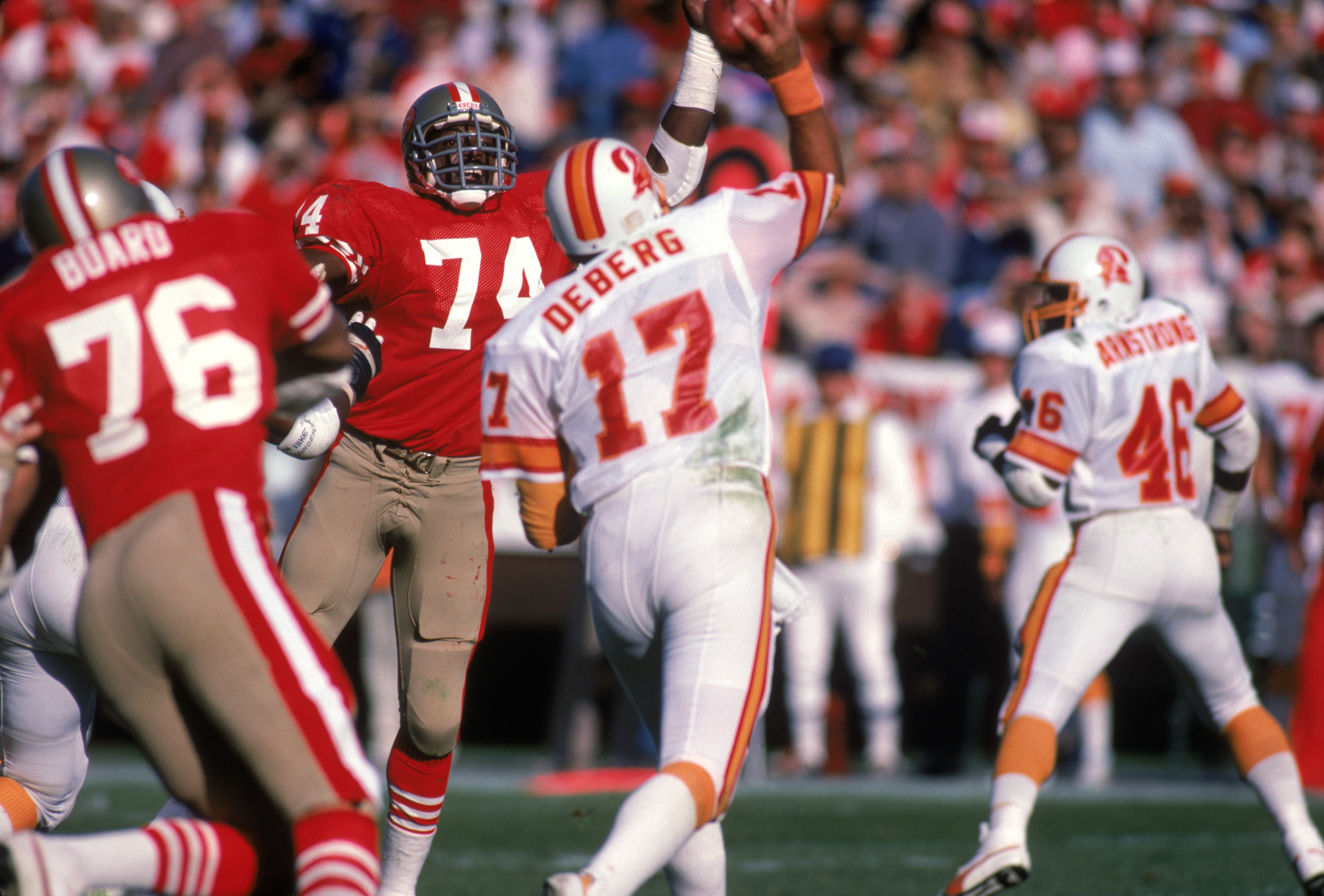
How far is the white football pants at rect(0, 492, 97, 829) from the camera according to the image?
4.18 m

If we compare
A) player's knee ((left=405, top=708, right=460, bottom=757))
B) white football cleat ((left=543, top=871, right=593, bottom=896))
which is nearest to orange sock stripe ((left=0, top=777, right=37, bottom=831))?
player's knee ((left=405, top=708, right=460, bottom=757))

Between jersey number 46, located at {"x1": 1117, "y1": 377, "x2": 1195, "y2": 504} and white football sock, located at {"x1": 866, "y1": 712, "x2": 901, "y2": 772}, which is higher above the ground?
jersey number 46, located at {"x1": 1117, "y1": 377, "x2": 1195, "y2": 504}

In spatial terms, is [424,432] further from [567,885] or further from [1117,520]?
[1117,520]

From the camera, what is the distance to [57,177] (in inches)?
131

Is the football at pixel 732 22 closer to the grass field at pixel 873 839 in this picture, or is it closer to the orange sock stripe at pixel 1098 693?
the grass field at pixel 873 839

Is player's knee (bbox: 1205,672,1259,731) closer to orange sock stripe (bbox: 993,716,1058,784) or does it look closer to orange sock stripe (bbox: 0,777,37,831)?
orange sock stripe (bbox: 993,716,1058,784)

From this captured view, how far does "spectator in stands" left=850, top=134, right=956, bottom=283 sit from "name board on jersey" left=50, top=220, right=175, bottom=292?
25.8 feet

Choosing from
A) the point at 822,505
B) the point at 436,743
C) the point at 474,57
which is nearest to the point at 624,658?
the point at 436,743

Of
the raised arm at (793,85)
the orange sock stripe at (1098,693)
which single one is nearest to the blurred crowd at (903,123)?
the orange sock stripe at (1098,693)

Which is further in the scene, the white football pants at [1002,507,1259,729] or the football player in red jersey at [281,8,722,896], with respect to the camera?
the white football pants at [1002,507,1259,729]

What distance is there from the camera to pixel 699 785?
3.37 meters

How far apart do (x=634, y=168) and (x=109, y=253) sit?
1.17m

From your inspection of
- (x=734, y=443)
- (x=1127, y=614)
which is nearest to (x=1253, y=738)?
(x=1127, y=614)

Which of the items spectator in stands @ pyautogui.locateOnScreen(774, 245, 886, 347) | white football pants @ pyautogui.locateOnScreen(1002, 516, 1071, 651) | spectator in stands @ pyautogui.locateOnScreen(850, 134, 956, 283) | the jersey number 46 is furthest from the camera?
spectator in stands @ pyautogui.locateOnScreen(850, 134, 956, 283)
